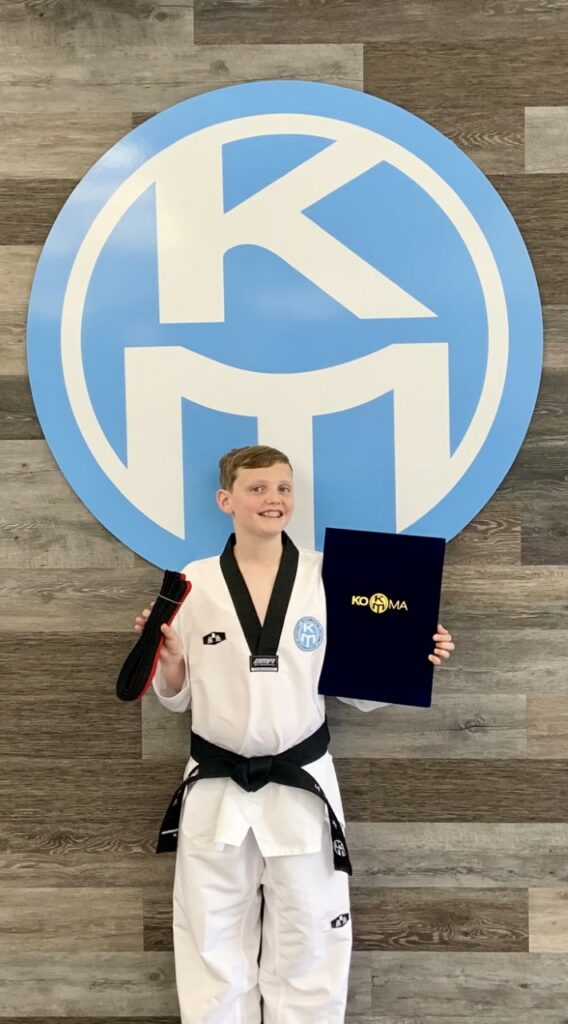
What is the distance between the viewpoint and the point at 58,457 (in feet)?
5.41

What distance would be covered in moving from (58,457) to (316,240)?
28.6 inches

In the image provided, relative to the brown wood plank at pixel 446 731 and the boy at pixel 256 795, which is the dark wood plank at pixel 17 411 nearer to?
the boy at pixel 256 795

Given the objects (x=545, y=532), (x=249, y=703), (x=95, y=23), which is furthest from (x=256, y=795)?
(x=95, y=23)

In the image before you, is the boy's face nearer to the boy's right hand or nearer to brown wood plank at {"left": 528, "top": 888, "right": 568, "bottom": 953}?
the boy's right hand

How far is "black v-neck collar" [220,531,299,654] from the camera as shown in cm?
143

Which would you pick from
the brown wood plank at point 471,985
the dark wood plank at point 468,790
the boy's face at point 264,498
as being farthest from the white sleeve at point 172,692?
the brown wood plank at point 471,985

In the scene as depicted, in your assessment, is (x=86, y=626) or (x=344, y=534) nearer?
(x=344, y=534)

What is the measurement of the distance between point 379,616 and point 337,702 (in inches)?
11.4

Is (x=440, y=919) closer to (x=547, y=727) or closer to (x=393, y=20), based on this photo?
(x=547, y=727)

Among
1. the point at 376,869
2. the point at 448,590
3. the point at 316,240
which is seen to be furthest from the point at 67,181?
the point at 376,869

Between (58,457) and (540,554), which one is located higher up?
(58,457)

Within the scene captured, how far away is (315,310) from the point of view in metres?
1.62

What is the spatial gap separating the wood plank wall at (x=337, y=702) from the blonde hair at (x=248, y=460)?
1.03ft

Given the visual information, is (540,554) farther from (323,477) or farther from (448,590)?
(323,477)
